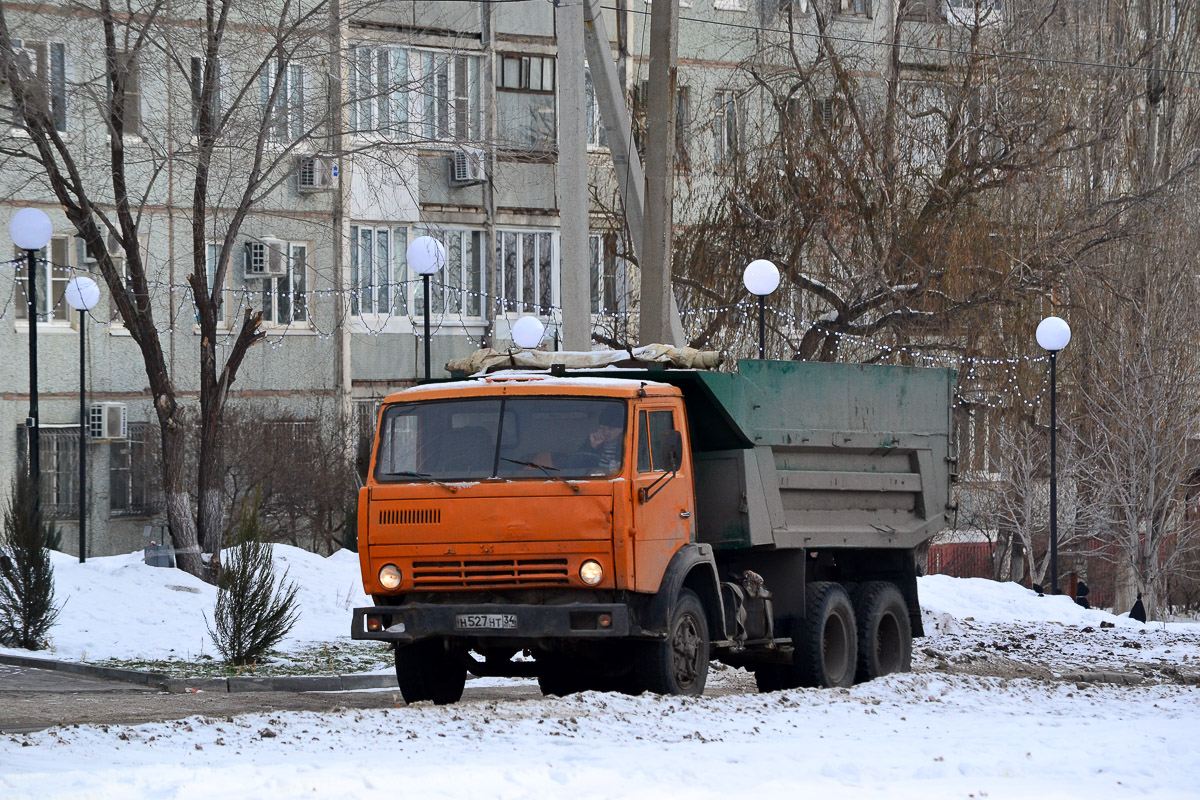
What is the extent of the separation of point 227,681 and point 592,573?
4.87m

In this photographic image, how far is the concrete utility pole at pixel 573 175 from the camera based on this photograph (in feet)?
63.6

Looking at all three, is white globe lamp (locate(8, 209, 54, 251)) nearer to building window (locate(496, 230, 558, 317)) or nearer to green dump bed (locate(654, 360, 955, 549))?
green dump bed (locate(654, 360, 955, 549))

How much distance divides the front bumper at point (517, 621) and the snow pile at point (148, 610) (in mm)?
5488

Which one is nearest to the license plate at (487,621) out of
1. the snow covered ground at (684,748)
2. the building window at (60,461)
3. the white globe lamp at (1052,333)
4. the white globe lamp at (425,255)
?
the snow covered ground at (684,748)

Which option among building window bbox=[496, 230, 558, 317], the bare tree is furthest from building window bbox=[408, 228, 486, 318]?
the bare tree

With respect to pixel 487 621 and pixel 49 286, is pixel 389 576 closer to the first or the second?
pixel 487 621

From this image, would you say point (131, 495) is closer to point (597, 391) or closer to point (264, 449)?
point (264, 449)

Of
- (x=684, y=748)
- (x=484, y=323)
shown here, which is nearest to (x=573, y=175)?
(x=684, y=748)

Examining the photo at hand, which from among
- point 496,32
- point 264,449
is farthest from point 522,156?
point 264,449

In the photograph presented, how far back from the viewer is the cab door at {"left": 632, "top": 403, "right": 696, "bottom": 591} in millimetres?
12555

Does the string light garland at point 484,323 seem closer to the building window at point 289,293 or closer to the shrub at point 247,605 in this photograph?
the building window at point 289,293

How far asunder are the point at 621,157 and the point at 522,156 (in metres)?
15.1

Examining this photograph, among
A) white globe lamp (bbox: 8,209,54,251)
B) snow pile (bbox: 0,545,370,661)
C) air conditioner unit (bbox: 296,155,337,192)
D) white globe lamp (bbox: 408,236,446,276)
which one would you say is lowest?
snow pile (bbox: 0,545,370,661)

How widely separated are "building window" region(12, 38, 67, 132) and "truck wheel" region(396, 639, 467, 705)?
9.77 metres
